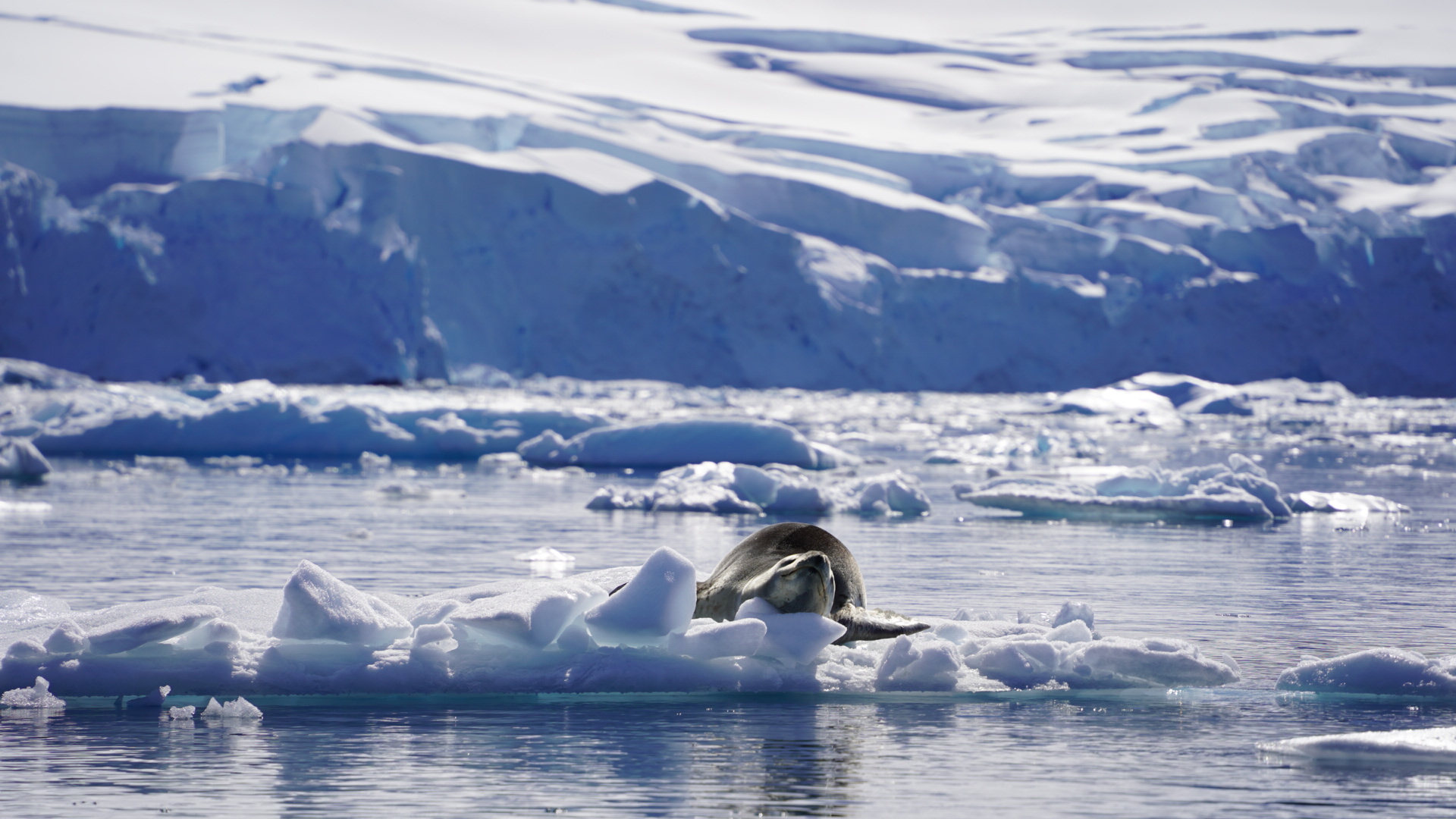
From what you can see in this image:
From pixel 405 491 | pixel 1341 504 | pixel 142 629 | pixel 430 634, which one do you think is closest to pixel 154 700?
pixel 142 629

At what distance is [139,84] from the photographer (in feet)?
103

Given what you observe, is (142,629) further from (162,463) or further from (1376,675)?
(162,463)

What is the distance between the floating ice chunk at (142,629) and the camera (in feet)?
13.4

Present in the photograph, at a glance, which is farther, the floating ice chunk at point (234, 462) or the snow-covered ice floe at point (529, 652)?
the floating ice chunk at point (234, 462)

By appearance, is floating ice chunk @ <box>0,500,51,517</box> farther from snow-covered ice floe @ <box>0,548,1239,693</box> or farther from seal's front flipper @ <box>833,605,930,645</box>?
seal's front flipper @ <box>833,605,930,645</box>

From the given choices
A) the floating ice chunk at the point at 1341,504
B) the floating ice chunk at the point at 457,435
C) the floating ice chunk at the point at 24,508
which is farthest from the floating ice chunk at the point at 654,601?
the floating ice chunk at the point at 457,435

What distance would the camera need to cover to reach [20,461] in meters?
13.5

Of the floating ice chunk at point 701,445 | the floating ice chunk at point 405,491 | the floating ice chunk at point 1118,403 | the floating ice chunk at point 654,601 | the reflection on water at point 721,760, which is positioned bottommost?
the reflection on water at point 721,760

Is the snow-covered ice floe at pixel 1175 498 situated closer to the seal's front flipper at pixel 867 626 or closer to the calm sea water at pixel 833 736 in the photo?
the calm sea water at pixel 833 736

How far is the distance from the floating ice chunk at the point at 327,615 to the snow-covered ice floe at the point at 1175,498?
7.31m

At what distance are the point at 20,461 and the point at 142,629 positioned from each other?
10.5m

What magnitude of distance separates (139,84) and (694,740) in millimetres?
31263

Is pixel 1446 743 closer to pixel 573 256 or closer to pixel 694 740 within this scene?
pixel 694 740

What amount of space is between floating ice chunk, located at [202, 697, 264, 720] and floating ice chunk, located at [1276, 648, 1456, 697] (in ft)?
9.46
